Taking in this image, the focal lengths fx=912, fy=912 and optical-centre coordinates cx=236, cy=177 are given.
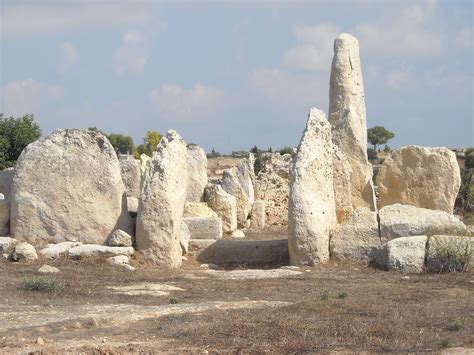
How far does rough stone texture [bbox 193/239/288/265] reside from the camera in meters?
18.0

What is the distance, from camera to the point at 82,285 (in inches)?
546

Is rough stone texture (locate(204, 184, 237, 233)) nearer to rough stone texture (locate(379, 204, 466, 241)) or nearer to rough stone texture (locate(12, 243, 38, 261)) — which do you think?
rough stone texture (locate(379, 204, 466, 241))

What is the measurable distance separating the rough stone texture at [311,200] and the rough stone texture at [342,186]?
1.07 meters

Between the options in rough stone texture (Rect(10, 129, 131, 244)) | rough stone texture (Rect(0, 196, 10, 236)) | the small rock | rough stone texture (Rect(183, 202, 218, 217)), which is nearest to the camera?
the small rock

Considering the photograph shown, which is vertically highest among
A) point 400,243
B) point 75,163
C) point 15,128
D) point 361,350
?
point 15,128

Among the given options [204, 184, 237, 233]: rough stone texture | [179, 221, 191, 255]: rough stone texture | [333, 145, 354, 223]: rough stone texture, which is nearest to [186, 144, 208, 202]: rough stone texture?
[204, 184, 237, 233]: rough stone texture

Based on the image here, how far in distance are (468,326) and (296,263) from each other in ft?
22.7

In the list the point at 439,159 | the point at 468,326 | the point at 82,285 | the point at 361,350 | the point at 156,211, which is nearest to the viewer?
the point at 361,350

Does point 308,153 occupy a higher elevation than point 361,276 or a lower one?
higher

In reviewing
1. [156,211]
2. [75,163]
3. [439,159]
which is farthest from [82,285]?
[439,159]

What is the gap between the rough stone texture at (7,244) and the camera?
1662cm

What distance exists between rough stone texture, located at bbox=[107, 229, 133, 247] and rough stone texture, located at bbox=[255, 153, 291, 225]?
35.6 feet

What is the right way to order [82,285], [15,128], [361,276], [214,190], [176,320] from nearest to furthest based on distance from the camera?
[176,320], [82,285], [361,276], [214,190], [15,128]

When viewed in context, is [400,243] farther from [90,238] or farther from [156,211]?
[90,238]
